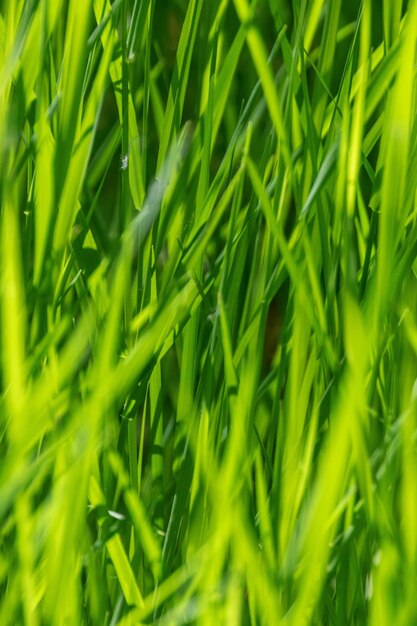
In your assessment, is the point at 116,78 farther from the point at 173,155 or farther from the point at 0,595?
the point at 0,595

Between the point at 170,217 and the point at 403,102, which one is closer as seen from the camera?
the point at 403,102

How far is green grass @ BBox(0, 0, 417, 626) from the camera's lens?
44 cm

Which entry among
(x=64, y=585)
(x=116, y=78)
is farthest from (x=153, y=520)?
(x=116, y=78)

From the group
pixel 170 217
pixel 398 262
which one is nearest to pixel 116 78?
pixel 170 217

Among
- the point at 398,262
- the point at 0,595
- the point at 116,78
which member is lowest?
the point at 0,595

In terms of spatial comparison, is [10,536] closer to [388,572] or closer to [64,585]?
[64,585]

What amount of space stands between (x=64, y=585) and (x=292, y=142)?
0.97 feet

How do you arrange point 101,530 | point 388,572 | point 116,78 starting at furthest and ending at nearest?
point 116,78 < point 101,530 < point 388,572

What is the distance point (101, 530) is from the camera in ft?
1.71

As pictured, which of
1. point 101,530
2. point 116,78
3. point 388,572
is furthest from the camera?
point 116,78

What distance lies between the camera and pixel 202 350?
699 millimetres

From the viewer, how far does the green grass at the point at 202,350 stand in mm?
444

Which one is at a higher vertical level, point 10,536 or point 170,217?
point 170,217

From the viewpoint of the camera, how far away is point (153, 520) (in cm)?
61
